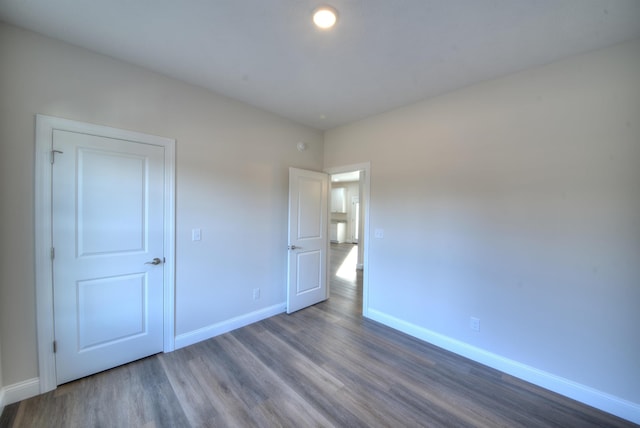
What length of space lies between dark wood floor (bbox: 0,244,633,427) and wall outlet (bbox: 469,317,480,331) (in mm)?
321

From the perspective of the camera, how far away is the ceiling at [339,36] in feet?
4.91

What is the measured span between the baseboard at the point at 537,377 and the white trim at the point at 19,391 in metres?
3.28

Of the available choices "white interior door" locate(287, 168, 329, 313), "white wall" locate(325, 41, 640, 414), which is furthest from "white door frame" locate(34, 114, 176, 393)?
"white wall" locate(325, 41, 640, 414)

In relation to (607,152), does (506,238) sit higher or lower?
lower

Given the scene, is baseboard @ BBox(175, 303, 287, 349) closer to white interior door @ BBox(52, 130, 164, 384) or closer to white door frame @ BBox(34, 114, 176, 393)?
white interior door @ BBox(52, 130, 164, 384)

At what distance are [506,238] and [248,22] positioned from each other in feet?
8.93

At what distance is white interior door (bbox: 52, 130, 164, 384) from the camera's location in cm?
186

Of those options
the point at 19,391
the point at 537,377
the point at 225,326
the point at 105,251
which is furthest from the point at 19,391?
the point at 537,377

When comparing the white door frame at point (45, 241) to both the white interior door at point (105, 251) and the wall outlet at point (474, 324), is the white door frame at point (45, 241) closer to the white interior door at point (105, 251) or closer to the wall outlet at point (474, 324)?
the white interior door at point (105, 251)

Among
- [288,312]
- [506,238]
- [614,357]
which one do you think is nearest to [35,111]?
[288,312]

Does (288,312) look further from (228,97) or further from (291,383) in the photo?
(228,97)

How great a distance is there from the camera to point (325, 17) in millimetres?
1552

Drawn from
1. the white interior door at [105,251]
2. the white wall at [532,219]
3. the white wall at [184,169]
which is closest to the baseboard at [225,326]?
the white wall at [184,169]

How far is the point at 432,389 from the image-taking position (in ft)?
6.40
